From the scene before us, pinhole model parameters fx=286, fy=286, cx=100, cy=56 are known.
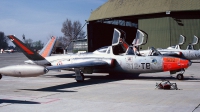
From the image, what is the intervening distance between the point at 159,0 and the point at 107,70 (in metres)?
32.9

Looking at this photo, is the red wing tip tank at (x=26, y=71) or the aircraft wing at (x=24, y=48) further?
the aircraft wing at (x=24, y=48)

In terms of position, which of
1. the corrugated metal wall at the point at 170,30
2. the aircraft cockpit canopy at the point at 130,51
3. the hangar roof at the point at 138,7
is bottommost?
the aircraft cockpit canopy at the point at 130,51

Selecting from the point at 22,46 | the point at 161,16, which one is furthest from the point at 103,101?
the point at 161,16

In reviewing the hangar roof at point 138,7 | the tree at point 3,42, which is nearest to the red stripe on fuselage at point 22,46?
the hangar roof at point 138,7

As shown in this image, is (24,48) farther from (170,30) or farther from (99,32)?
(99,32)

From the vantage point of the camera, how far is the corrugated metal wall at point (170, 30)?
4466 cm

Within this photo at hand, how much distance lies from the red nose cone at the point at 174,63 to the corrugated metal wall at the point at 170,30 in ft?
98.1

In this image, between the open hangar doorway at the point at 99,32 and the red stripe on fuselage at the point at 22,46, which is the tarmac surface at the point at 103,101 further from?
the open hangar doorway at the point at 99,32

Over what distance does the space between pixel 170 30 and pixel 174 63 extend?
103 ft

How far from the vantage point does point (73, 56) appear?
60.3ft

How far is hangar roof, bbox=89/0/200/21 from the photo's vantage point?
146ft

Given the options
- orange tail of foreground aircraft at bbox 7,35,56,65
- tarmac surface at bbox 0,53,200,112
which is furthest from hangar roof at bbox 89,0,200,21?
tarmac surface at bbox 0,53,200,112

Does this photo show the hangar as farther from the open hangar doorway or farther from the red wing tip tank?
→ the red wing tip tank

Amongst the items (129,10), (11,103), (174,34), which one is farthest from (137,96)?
(129,10)
